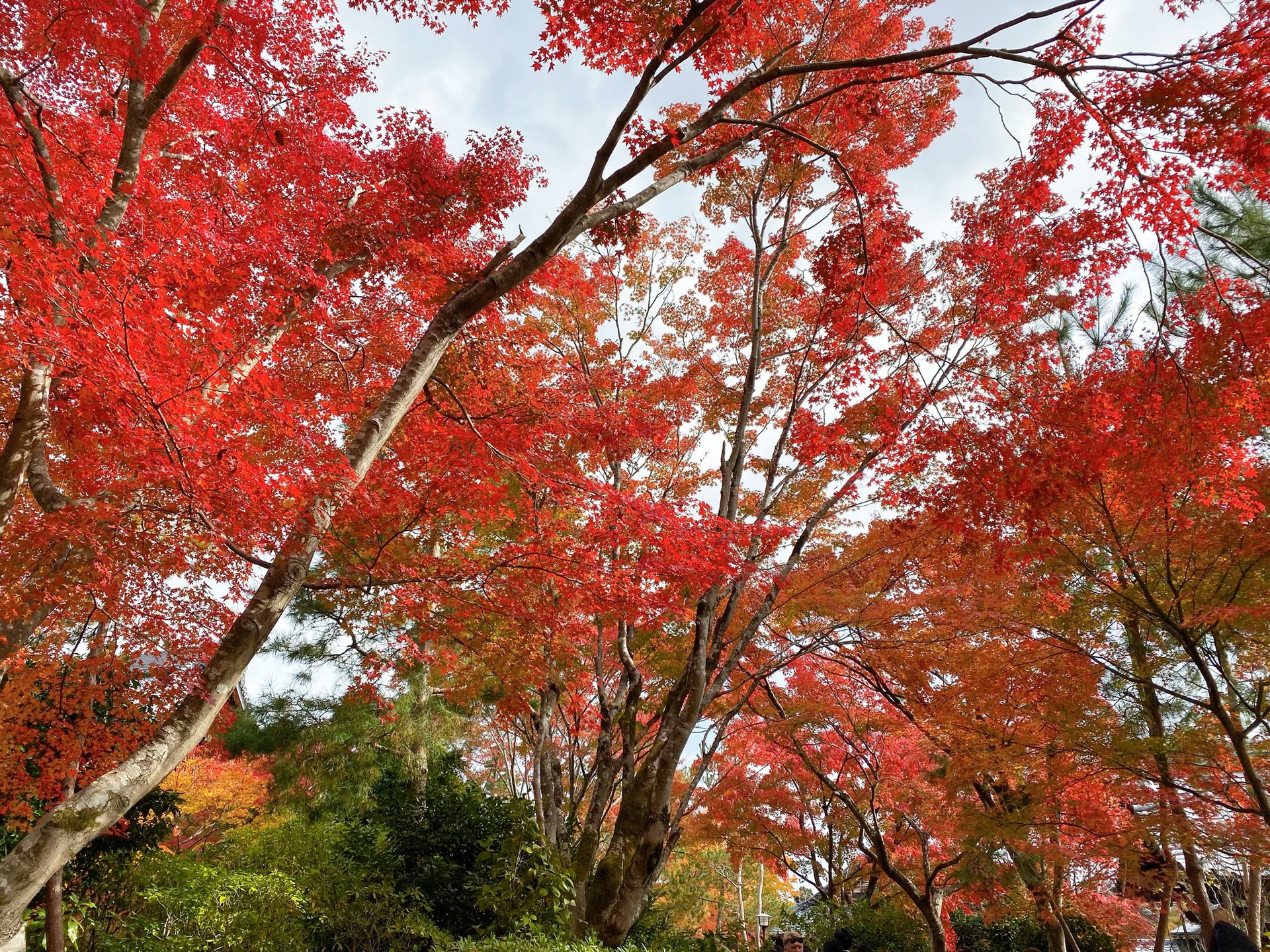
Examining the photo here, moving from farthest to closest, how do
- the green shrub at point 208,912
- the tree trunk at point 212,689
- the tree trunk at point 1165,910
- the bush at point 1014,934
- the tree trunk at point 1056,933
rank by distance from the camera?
the bush at point 1014,934
the tree trunk at point 1056,933
the tree trunk at point 1165,910
the green shrub at point 208,912
the tree trunk at point 212,689

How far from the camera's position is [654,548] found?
6.36 metres

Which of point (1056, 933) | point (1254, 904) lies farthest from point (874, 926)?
point (1254, 904)

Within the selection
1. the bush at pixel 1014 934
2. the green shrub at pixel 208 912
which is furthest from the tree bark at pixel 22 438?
the bush at pixel 1014 934

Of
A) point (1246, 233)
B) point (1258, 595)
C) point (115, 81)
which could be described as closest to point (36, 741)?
point (115, 81)

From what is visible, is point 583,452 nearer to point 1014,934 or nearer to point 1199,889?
point 1199,889

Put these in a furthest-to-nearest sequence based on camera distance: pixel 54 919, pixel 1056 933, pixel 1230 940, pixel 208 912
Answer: pixel 1056 933, pixel 208 912, pixel 54 919, pixel 1230 940

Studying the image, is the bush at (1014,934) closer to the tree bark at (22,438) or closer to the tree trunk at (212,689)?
the tree trunk at (212,689)

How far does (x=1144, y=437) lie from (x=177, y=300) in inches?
368

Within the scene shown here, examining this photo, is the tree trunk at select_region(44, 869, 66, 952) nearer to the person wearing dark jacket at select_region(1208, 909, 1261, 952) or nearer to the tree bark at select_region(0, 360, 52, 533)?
the tree bark at select_region(0, 360, 52, 533)

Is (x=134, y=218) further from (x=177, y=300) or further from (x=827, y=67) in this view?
(x=827, y=67)

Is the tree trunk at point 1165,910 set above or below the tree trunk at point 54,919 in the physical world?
above

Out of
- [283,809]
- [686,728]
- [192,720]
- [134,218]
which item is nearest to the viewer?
[192,720]

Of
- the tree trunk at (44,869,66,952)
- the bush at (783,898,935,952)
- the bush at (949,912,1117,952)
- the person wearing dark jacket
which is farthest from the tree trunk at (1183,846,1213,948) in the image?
the tree trunk at (44,869,66,952)

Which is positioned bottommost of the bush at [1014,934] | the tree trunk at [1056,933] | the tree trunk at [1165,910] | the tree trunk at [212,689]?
the bush at [1014,934]
